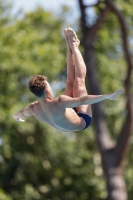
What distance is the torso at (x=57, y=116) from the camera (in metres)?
6.23

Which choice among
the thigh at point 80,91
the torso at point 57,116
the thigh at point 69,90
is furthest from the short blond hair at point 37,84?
the thigh at point 69,90

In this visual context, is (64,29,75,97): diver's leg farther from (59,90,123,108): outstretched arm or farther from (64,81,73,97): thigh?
(59,90,123,108): outstretched arm

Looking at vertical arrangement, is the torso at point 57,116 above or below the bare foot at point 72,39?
below

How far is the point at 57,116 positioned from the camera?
20.5 ft

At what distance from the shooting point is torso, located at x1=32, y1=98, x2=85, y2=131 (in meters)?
6.23

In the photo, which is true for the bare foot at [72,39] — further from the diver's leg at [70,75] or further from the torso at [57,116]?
the torso at [57,116]

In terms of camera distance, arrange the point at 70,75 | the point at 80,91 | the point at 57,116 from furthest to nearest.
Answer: the point at 70,75
the point at 80,91
the point at 57,116

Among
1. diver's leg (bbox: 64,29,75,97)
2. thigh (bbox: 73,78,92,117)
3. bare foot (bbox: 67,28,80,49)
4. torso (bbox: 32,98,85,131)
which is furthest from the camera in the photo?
diver's leg (bbox: 64,29,75,97)

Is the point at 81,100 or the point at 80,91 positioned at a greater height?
the point at 81,100

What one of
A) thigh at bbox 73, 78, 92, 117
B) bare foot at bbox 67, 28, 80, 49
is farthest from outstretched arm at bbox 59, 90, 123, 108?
bare foot at bbox 67, 28, 80, 49

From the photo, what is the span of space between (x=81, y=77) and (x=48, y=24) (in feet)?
50.2

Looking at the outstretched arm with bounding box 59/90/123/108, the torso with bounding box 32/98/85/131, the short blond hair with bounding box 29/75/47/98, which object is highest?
the short blond hair with bounding box 29/75/47/98

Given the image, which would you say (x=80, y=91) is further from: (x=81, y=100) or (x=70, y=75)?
(x=81, y=100)

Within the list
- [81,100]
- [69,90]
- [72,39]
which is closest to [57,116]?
[81,100]
